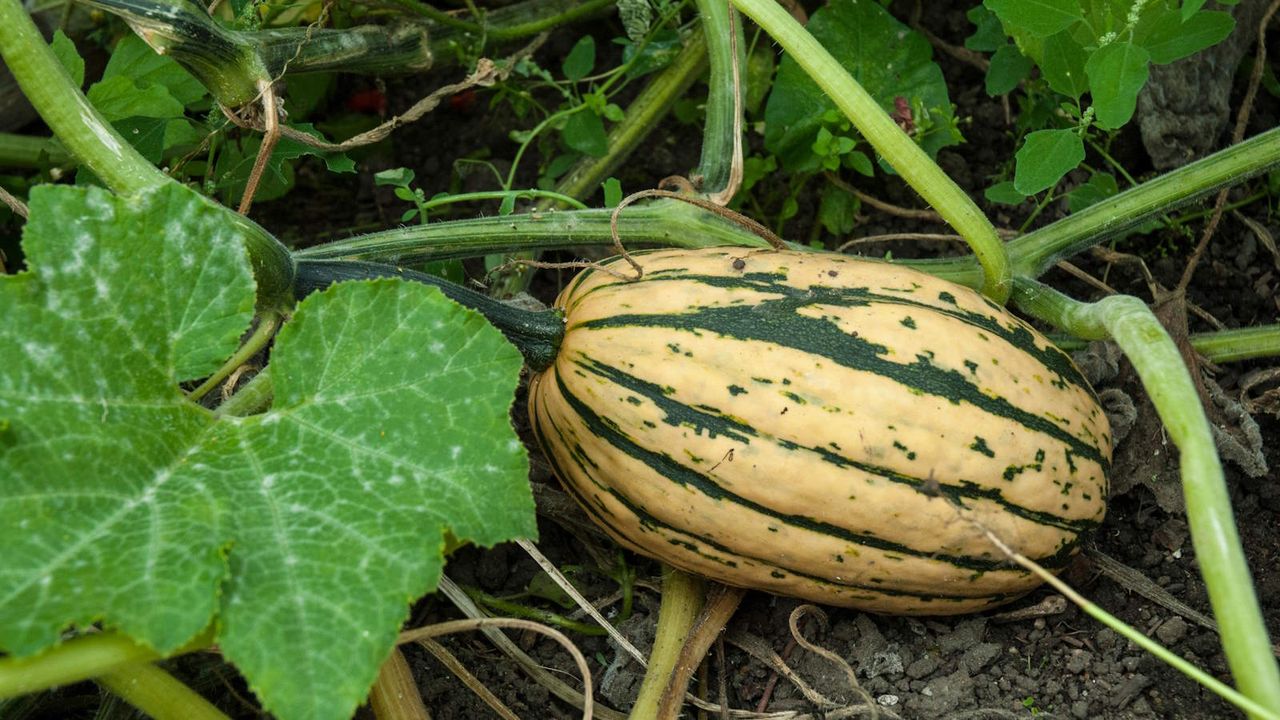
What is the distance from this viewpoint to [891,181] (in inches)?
101

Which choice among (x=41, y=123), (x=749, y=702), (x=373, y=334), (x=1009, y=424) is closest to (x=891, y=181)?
(x=1009, y=424)

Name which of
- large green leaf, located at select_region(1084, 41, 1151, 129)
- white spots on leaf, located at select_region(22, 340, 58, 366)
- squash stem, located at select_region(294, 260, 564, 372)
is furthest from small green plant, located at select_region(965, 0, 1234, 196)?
white spots on leaf, located at select_region(22, 340, 58, 366)

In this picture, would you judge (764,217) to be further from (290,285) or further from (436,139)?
(290,285)

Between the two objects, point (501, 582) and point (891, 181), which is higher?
point (891, 181)

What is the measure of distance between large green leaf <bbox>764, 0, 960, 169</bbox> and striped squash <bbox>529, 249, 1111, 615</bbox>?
588 mm

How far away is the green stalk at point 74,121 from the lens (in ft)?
5.70

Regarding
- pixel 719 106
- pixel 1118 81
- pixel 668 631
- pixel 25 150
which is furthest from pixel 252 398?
pixel 1118 81

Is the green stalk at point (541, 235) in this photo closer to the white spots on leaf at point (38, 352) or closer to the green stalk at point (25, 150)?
the white spots on leaf at point (38, 352)

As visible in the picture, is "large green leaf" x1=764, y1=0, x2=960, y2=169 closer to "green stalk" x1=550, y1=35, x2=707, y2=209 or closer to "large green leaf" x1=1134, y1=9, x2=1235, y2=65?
"green stalk" x1=550, y1=35, x2=707, y2=209

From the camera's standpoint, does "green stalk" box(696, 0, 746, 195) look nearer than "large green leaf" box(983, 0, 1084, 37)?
No

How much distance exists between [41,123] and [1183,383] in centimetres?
240

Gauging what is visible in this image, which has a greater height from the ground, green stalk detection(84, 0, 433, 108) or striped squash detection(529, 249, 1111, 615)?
green stalk detection(84, 0, 433, 108)

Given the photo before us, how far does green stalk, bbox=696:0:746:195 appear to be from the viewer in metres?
2.15

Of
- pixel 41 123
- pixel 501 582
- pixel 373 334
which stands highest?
pixel 373 334
